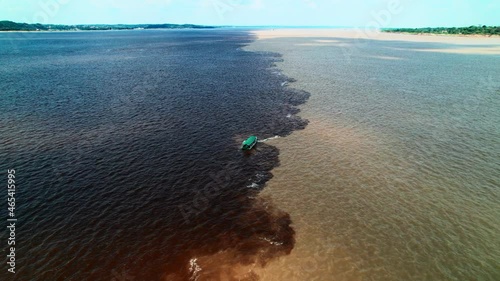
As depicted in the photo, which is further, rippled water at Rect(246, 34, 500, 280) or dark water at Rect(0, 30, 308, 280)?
dark water at Rect(0, 30, 308, 280)

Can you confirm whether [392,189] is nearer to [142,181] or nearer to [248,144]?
[248,144]

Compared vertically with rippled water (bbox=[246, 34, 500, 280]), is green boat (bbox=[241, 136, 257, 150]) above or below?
above

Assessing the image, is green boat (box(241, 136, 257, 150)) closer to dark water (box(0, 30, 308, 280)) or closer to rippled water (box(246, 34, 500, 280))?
dark water (box(0, 30, 308, 280))

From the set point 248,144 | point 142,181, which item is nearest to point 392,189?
point 248,144

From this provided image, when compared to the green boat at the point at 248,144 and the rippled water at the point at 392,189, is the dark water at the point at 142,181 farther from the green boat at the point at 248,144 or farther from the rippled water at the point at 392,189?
the rippled water at the point at 392,189

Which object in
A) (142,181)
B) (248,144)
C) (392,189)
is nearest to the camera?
(392,189)

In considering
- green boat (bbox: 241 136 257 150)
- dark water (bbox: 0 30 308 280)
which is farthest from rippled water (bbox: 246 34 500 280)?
green boat (bbox: 241 136 257 150)

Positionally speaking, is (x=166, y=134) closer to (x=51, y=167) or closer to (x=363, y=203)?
(x=51, y=167)
